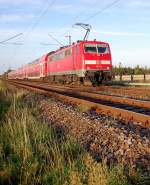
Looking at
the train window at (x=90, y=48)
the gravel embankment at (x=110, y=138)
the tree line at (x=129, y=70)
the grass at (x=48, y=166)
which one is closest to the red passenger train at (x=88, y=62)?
the train window at (x=90, y=48)

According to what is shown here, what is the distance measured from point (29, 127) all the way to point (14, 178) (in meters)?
2.81

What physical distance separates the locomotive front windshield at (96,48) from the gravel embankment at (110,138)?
1513 cm

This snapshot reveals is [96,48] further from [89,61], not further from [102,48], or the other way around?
[89,61]

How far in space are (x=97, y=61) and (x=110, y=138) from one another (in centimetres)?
1878

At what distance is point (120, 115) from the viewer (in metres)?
9.93

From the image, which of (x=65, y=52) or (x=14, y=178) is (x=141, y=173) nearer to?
(x=14, y=178)

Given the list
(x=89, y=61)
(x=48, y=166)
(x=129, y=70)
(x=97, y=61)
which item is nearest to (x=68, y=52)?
(x=97, y=61)

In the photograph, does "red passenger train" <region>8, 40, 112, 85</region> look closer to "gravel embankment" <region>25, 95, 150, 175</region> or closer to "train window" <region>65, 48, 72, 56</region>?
"train window" <region>65, 48, 72, 56</region>

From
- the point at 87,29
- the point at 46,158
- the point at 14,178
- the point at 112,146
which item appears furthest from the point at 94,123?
the point at 87,29

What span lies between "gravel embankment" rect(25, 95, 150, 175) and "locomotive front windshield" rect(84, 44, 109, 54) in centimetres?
1513

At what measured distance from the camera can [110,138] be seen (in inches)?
272

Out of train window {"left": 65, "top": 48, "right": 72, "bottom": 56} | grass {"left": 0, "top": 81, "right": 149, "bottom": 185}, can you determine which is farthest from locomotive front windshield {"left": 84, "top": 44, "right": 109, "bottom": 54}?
grass {"left": 0, "top": 81, "right": 149, "bottom": 185}

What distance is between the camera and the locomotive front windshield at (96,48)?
25.2 m

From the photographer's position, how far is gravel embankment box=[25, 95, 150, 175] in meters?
5.43
